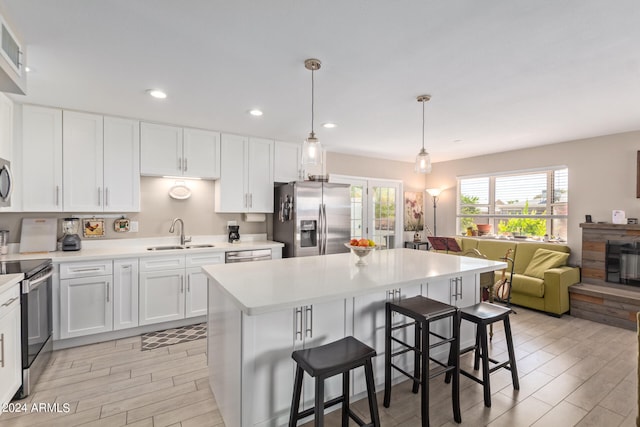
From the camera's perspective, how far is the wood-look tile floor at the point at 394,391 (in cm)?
204

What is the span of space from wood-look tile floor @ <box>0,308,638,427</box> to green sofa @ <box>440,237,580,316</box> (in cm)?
81

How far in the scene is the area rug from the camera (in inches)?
125

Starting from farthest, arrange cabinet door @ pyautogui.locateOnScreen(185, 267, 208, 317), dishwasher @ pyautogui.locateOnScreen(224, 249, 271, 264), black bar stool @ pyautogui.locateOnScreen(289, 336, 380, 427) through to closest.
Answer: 1. dishwasher @ pyautogui.locateOnScreen(224, 249, 271, 264)
2. cabinet door @ pyautogui.locateOnScreen(185, 267, 208, 317)
3. black bar stool @ pyautogui.locateOnScreen(289, 336, 380, 427)

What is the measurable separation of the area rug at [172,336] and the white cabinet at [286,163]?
2206 millimetres

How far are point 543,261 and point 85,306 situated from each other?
18.4 ft

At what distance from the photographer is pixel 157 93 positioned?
280 cm

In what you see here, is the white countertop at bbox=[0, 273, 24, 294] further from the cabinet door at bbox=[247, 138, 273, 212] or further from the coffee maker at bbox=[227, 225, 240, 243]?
the cabinet door at bbox=[247, 138, 273, 212]

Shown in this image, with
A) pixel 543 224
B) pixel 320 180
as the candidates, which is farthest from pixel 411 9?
pixel 543 224

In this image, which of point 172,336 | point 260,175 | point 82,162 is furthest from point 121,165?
point 172,336

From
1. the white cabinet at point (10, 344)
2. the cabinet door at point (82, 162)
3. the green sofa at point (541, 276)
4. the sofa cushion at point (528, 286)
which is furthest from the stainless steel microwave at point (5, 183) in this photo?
the sofa cushion at point (528, 286)

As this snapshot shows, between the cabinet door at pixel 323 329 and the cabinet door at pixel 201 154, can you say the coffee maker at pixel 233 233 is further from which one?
the cabinet door at pixel 323 329

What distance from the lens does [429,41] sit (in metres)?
1.96

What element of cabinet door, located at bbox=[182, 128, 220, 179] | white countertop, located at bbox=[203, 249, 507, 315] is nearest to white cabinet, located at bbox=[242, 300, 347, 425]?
white countertop, located at bbox=[203, 249, 507, 315]

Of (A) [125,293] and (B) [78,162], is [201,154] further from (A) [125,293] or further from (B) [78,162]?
(A) [125,293]
